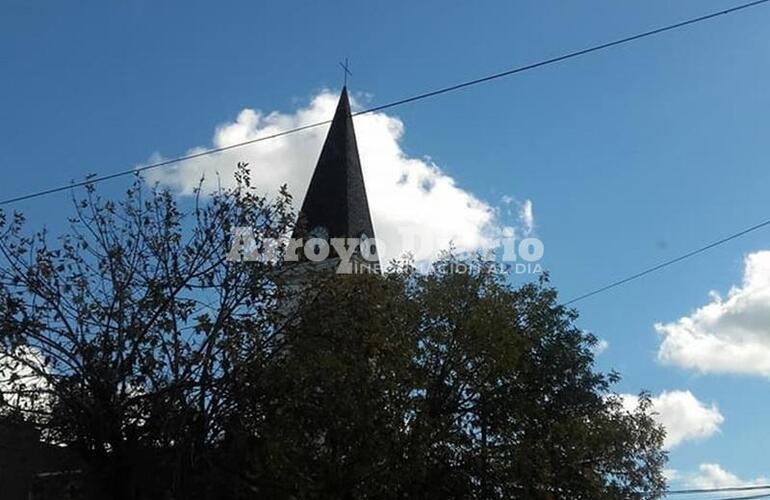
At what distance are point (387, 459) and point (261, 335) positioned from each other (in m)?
2.59

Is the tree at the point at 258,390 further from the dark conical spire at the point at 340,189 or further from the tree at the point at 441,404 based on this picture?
the dark conical spire at the point at 340,189

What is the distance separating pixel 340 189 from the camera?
1083 inches

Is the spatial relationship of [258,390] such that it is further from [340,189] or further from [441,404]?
[340,189]

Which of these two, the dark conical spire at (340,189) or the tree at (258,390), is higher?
the dark conical spire at (340,189)

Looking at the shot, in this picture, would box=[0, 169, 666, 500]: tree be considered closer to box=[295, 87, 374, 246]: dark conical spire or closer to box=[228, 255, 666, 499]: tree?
box=[228, 255, 666, 499]: tree

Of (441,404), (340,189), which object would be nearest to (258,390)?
(441,404)

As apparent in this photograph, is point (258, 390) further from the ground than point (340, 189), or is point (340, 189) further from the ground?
point (340, 189)

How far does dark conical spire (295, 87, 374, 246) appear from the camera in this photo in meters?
26.6

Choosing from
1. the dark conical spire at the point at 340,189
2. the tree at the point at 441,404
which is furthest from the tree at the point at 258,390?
the dark conical spire at the point at 340,189

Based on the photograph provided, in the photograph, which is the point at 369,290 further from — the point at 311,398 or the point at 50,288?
the point at 50,288

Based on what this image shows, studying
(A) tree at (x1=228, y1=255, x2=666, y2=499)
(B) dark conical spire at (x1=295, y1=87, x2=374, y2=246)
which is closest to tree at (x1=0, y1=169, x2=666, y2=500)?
(A) tree at (x1=228, y1=255, x2=666, y2=499)

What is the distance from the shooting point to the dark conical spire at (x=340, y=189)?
87.4 ft

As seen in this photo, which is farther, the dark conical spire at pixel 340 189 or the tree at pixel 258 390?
the dark conical spire at pixel 340 189

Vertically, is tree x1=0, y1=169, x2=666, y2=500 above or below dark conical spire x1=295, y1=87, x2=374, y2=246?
below
